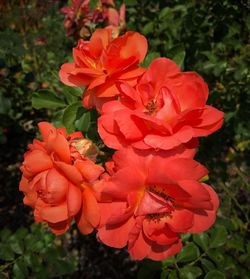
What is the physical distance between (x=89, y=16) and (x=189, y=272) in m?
1.10

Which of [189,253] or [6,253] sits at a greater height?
[189,253]

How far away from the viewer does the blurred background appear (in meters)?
1.38

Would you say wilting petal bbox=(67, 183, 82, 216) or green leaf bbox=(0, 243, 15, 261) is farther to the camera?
green leaf bbox=(0, 243, 15, 261)

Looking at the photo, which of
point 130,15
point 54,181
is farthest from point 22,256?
point 130,15

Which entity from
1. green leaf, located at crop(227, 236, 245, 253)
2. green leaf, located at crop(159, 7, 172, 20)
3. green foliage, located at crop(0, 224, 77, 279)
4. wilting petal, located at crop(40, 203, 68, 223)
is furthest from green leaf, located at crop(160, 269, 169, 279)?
green leaf, located at crop(159, 7, 172, 20)

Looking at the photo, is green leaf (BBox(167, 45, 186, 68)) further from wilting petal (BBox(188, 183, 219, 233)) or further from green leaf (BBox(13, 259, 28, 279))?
green leaf (BBox(13, 259, 28, 279))

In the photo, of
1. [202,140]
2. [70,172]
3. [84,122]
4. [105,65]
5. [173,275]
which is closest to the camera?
[70,172]

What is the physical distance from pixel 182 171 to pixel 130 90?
0.23 m

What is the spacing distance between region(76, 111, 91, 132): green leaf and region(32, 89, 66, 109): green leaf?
197 millimetres

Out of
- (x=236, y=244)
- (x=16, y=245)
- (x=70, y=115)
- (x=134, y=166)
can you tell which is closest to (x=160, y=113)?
(x=134, y=166)

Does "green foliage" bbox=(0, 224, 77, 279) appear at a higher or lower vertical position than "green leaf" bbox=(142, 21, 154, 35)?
lower

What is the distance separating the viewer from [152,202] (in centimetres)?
84

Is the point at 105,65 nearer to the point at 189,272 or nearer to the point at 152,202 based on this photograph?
the point at 152,202

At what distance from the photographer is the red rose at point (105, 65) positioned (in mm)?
934
